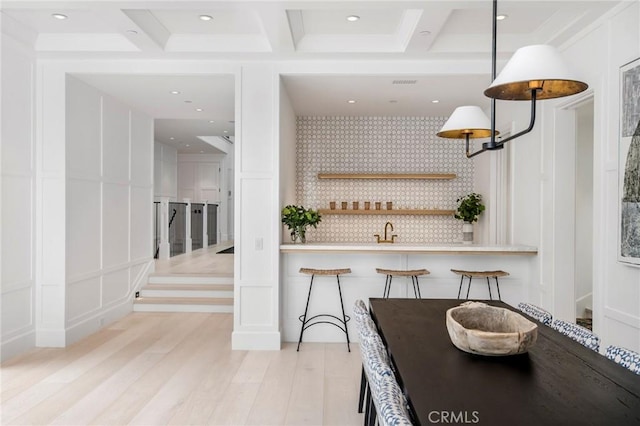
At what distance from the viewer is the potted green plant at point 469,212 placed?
5789 millimetres

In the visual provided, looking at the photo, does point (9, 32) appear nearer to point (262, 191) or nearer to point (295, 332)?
point (262, 191)

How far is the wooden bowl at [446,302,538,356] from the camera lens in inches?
70.1

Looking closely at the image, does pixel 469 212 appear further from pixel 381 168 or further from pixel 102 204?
pixel 102 204

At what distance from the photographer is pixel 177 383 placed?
133 inches

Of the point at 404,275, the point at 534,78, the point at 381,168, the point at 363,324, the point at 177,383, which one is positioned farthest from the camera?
the point at 381,168

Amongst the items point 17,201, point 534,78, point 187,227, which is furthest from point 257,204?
point 187,227

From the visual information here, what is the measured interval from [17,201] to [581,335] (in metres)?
4.60

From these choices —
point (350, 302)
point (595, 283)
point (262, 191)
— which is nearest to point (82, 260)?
point (262, 191)

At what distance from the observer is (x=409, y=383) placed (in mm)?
1544

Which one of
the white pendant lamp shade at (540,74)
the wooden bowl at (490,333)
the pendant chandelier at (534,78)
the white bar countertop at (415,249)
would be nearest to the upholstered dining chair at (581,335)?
the wooden bowl at (490,333)

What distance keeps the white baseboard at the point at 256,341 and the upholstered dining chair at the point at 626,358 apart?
2.95 metres

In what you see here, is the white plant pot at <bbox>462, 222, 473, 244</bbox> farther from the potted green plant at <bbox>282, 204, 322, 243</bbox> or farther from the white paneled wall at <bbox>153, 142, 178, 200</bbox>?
the white paneled wall at <bbox>153, 142, 178, 200</bbox>

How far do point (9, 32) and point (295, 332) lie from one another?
12.6ft

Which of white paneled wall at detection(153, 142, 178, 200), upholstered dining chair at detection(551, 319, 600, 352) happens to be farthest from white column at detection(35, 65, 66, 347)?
white paneled wall at detection(153, 142, 178, 200)
